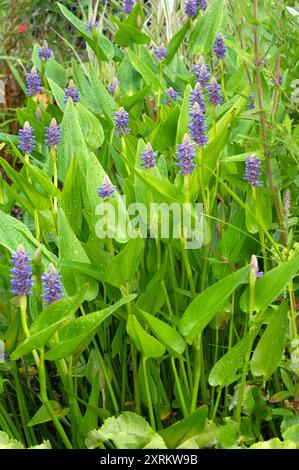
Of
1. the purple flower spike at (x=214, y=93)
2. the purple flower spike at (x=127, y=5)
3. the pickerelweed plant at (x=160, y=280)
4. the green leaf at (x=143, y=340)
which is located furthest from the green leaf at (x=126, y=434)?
the purple flower spike at (x=127, y=5)

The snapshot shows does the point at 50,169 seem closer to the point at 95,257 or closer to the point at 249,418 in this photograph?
the point at 95,257

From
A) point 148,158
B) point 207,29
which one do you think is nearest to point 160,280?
point 148,158

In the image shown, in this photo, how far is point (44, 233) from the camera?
5.20ft

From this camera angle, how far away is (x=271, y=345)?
4.36 ft

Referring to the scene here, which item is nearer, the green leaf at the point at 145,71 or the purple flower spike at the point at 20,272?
the purple flower spike at the point at 20,272

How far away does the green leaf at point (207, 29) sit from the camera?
78.2 inches

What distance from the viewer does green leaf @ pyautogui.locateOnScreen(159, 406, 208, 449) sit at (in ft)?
4.07

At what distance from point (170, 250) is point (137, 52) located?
33.9 inches

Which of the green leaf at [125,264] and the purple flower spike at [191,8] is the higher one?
the purple flower spike at [191,8]

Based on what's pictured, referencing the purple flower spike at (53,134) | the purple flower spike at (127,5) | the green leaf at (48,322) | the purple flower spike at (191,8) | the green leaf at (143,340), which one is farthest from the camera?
the purple flower spike at (127,5)

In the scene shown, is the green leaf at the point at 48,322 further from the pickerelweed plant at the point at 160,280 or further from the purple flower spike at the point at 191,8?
the purple flower spike at the point at 191,8

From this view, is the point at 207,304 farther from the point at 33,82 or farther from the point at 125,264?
the point at 33,82

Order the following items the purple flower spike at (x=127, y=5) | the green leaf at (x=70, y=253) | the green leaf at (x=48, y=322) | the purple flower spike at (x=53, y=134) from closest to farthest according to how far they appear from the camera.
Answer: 1. the green leaf at (x=48, y=322)
2. the green leaf at (x=70, y=253)
3. the purple flower spike at (x=53, y=134)
4. the purple flower spike at (x=127, y=5)
